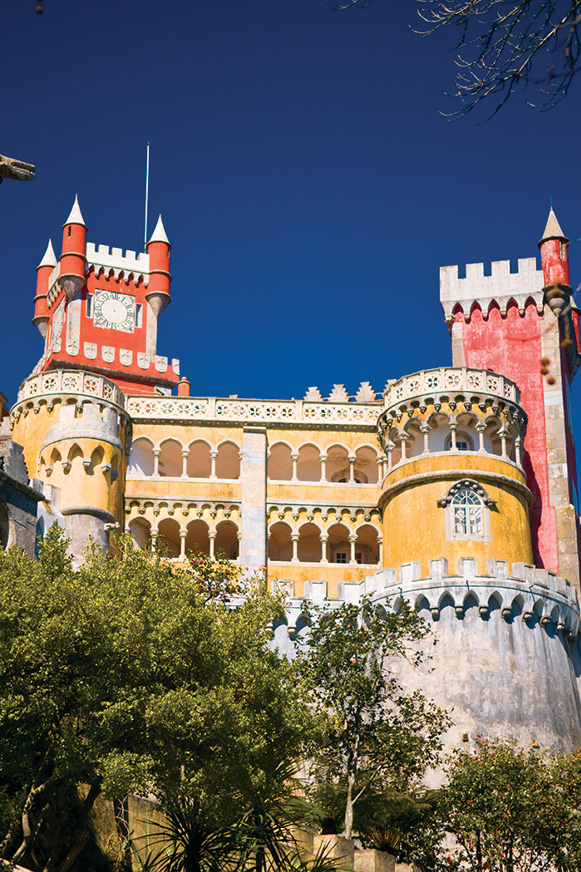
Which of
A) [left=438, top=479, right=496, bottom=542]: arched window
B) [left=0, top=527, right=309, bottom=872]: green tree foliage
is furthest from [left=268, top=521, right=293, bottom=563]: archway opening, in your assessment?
[left=0, top=527, right=309, bottom=872]: green tree foliage

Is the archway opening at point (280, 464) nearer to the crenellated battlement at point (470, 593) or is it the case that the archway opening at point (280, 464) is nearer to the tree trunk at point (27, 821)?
the crenellated battlement at point (470, 593)

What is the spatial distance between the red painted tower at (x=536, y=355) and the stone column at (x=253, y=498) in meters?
10.9

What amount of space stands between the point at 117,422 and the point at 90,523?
17.7 ft

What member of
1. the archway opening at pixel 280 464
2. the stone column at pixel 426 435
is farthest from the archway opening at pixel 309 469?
the stone column at pixel 426 435

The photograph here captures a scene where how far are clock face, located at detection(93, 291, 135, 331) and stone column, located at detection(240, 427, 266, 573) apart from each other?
24.8 m

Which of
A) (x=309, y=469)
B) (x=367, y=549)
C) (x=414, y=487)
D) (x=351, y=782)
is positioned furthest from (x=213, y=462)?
(x=351, y=782)

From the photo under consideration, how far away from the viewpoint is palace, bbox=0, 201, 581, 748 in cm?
4716

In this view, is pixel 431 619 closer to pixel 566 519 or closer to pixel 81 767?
pixel 566 519

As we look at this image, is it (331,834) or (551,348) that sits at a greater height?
(551,348)

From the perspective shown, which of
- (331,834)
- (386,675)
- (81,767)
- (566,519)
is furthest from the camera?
(566,519)

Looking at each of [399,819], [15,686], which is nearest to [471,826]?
[399,819]

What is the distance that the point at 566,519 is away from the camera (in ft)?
188

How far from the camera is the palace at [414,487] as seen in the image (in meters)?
47.2

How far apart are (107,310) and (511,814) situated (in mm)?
53436
